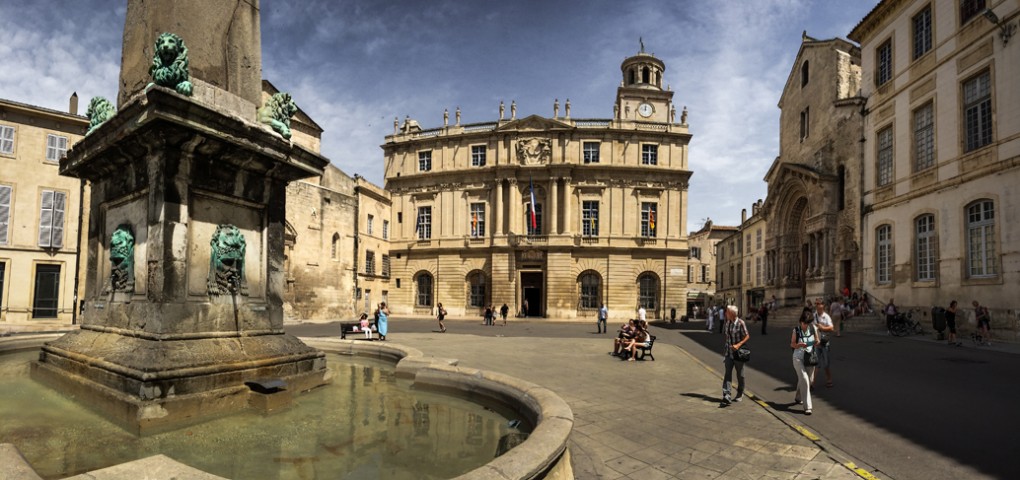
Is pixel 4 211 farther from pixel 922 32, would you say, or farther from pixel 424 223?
pixel 922 32

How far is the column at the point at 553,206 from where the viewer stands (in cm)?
3703

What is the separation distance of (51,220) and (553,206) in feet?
91.9

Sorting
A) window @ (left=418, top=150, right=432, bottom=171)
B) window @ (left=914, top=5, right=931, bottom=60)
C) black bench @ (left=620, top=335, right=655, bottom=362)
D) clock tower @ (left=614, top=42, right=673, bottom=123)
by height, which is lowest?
black bench @ (left=620, top=335, right=655, bottom=362)

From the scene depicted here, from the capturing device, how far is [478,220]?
38.8m

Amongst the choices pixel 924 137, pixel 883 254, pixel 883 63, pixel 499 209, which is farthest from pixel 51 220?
pixel 883 63

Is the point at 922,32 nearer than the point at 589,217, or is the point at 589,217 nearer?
the point at 922,32

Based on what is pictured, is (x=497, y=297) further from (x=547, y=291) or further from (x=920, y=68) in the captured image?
(x=920, y=68)

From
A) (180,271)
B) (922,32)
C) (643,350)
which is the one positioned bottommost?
(643,350)

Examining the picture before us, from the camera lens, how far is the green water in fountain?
136 inches

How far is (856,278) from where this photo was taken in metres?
23.7

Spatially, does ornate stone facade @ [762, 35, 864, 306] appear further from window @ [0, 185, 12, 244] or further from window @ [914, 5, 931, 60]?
window @ [0, 185, 12, 244]

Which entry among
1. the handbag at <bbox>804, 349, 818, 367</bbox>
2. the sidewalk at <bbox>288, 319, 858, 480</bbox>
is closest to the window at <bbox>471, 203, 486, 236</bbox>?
the sidewalk at <bbox>288, 319, 858, 480</bbox>

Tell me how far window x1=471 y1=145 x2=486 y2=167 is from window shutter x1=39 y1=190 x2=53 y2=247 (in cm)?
2500

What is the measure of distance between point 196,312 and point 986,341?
2045cm
